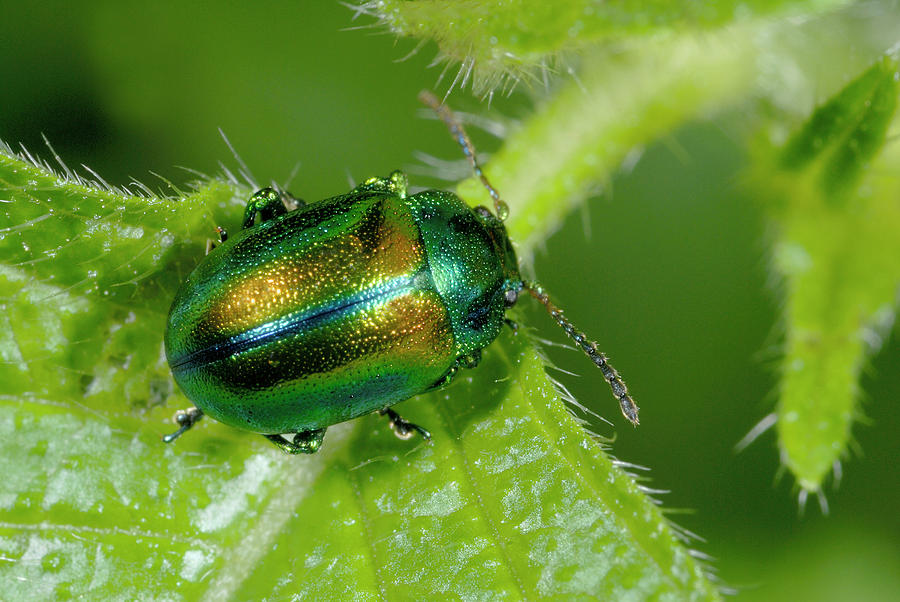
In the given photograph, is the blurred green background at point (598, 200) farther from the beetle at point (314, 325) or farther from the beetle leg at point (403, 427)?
the beetle leg at point (403, 427)

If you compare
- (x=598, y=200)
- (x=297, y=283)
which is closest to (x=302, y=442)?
(x=297, y=283)

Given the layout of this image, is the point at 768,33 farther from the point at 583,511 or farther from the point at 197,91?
the point at 197,91

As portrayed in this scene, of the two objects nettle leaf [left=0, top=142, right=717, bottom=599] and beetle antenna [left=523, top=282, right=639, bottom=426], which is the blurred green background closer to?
beetle antenna [left=523, top=282, right=639, bottom=426]

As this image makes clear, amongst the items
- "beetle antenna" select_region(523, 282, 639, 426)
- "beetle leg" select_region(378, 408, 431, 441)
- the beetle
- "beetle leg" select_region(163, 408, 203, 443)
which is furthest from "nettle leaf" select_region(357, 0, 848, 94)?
"beetle leg" select_region(163, 408, 203, 443)

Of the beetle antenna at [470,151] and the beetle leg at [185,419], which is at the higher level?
the beetle antenna at [470,151]

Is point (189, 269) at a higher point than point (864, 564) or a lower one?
higher

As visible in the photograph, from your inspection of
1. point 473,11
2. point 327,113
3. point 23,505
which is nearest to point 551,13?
point 473,11

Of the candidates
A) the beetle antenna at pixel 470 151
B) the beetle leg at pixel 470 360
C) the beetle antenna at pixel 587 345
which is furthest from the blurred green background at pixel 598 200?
the beetle leg at pixel 470 360

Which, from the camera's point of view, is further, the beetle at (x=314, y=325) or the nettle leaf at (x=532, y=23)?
the beetle at (x=314, y=325)
